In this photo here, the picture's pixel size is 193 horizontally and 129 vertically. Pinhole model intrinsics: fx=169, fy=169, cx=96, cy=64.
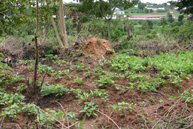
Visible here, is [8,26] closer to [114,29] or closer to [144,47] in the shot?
[144,47]

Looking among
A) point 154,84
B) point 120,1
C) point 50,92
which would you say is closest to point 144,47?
point 120,1

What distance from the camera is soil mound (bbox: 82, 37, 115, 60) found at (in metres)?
7.94

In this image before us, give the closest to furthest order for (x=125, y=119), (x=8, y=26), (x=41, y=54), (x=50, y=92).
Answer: (x=125, y=119)
(x=50, y=92)
(x=8, y=26)
(x=41, y=54)

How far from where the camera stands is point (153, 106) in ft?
11.6

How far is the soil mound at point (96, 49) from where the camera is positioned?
794 centimetres

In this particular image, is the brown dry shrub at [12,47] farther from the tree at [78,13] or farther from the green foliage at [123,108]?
the green foliage at [123,108]

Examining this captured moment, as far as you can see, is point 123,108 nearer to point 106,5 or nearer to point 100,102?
point 100,102

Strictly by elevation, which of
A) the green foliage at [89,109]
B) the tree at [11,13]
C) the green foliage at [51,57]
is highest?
the tree at [11,13]

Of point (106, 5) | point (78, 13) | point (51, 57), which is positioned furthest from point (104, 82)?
point (78, 13)

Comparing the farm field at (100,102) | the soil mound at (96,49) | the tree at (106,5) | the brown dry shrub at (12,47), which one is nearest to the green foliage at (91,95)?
the farm field at (100,102)

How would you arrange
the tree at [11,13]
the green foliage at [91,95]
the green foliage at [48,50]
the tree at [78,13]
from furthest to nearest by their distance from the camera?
the tree at [78,13] → the green foliage at [48,50] → the tree at [11,13] → the green foliage at [91,95]

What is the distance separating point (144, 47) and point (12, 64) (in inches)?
319

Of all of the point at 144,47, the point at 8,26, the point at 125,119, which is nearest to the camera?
the point at 125,119

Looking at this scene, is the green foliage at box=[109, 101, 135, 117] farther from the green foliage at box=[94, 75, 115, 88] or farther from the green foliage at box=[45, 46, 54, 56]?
the green foliage at box=[45, 46, 54, 56]
